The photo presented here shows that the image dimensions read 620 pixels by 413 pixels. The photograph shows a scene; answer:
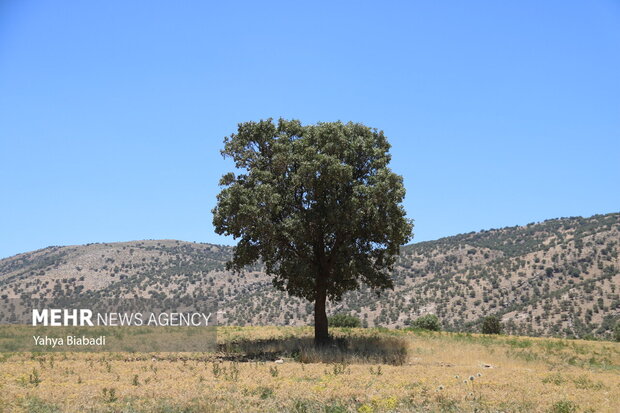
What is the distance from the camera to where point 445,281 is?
102 metres

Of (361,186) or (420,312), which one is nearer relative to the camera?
(361,186)

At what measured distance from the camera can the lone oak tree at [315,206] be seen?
2945cm

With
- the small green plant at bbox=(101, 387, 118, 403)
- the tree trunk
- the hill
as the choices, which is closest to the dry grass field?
the small green plant at bbox=(101, 387, 118, 403)

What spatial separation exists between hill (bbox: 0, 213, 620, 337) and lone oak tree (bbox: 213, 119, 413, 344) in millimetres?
50035

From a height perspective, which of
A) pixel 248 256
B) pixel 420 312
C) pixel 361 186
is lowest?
pixel 420 312

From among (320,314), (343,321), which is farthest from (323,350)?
(343,321)

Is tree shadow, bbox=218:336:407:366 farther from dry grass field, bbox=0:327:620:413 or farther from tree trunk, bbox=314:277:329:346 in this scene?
tree trunk, bbox=314:277:329:346

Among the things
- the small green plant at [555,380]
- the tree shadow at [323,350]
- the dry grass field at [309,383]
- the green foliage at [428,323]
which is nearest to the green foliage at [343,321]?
the green foliage at [428,323]

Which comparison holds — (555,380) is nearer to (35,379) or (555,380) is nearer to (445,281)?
(35,379)

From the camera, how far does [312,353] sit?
84.5 feet

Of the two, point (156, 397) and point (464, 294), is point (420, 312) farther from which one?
point (156, 397)

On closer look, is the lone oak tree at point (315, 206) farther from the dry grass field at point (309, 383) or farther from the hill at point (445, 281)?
the hill at point (445, 281)

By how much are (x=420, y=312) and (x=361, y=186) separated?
61667 millimetres

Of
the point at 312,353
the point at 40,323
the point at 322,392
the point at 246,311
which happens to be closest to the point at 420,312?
the point at 246,311
